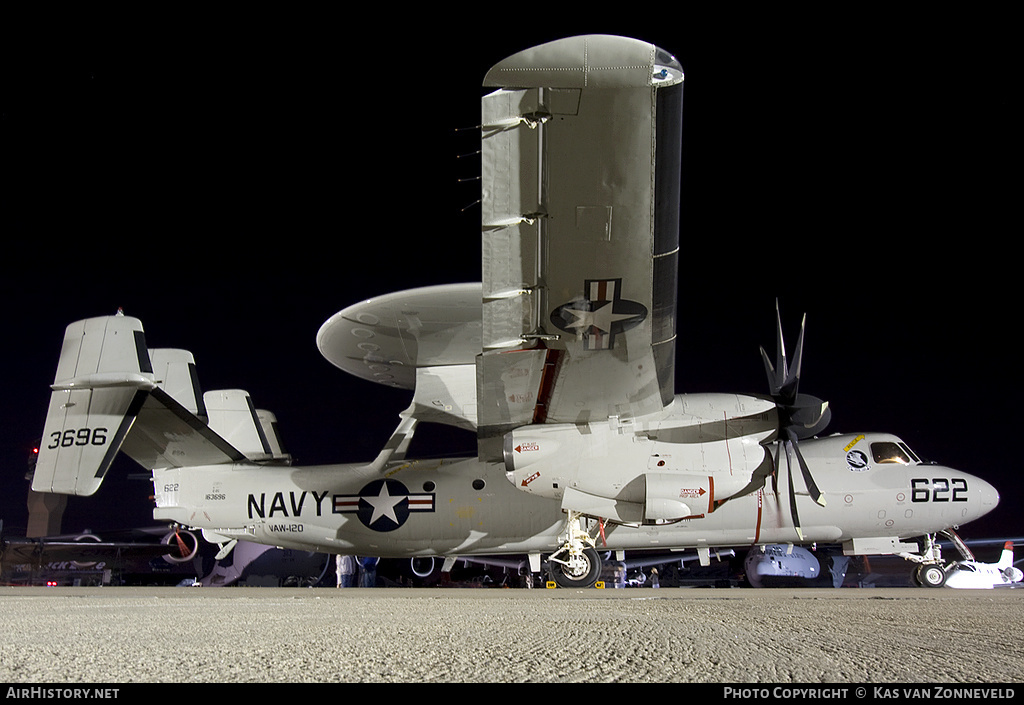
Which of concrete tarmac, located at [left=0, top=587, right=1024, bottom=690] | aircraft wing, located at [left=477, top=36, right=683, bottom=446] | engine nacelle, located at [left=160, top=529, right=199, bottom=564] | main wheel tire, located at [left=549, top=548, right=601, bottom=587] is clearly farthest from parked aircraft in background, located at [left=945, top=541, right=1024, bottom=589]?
engine nacelle, located at [left=160, top=529, right=199, bottom=564]

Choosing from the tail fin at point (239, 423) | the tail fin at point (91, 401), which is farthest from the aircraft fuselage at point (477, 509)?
the tail fin at point (91, 401)

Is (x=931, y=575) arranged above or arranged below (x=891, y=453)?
below

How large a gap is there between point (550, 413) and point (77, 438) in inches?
309

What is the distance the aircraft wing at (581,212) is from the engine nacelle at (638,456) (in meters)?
1.81

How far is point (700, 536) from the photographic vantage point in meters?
15.2

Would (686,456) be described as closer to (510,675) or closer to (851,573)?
(510,675)

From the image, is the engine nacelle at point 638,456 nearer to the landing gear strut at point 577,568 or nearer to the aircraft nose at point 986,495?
the landing gear strut at point 577,568

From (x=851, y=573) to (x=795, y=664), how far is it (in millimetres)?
39459

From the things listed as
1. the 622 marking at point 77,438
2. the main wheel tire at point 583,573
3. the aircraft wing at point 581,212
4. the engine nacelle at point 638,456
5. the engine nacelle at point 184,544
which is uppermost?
the aircraft wing at point 581,212

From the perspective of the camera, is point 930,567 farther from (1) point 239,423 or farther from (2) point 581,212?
(1) point 239,423

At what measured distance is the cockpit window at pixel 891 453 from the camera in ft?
48.1

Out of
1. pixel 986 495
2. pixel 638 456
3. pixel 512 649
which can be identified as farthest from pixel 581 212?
pixel 986 495

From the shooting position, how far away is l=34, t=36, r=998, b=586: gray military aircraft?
663cm

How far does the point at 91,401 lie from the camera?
37.7 feet
